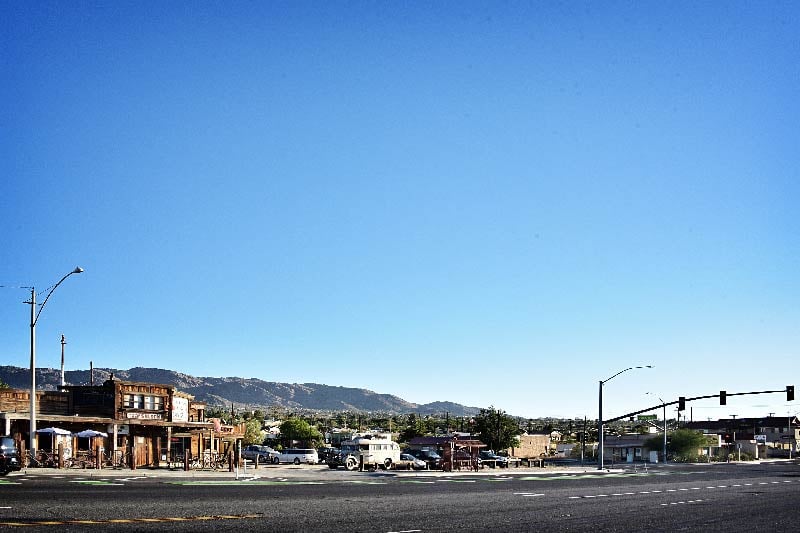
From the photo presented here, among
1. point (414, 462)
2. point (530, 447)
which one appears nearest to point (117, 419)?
point (414, 462)

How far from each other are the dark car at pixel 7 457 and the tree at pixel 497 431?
257 ft

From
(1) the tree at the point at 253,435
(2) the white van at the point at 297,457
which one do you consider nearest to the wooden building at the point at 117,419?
(2) the white van at the point at 297,457

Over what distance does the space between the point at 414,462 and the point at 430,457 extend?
111 inches

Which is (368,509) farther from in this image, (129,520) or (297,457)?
(297,457)

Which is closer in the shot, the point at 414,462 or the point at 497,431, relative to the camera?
the point at 414,462

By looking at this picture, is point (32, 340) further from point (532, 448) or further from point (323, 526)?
point (532, 448)

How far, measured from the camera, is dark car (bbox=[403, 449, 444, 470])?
7075 cm

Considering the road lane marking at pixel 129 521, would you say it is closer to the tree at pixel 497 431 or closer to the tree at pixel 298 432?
the tree at pixel 497 431

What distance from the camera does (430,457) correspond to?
238 feet

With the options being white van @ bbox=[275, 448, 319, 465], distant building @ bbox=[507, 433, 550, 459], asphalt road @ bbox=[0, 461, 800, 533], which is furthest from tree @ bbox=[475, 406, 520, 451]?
asphalt road @ bbox=[0, 461, 800, 533]

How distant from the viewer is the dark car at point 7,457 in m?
37.9

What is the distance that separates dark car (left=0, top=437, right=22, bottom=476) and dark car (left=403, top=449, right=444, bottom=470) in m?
38.0

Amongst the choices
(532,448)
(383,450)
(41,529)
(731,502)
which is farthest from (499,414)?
(41,529)

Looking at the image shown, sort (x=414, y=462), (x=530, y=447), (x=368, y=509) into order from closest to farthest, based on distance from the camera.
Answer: (x=368, y=509), (x=414, y=462), (x=530, y=447)
